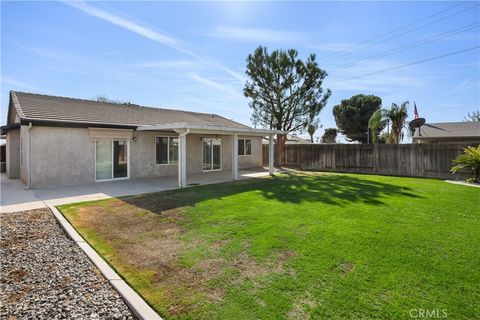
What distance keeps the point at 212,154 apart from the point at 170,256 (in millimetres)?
13367

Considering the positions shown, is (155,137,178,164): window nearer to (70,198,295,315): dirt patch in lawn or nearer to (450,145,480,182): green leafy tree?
(70,198,295,315): dirt patch in lawn

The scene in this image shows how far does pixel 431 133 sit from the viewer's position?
25078mm

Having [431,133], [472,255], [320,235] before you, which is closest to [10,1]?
[320,235]

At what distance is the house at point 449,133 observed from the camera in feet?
75.9

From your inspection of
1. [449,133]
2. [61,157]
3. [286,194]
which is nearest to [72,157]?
[61,157]

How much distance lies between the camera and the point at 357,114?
40.5 metres

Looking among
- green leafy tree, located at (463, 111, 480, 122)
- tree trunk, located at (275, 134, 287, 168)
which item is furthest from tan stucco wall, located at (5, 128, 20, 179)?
green leafy tree, located at (463, 111, 480, 122)

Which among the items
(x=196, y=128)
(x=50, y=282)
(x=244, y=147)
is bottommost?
(x=50, y=282)

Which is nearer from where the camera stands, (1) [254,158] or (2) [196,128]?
(2) [196,128]

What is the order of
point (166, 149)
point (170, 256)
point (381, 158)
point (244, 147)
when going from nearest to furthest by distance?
point (170, 256) → point (166, 149) → point (381, 158) → point (244, 147)

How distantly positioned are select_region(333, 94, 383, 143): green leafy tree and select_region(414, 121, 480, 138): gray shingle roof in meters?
13.0

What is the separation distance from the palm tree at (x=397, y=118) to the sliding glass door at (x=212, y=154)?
12.7 meters

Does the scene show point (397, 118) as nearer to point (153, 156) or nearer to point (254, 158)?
point (254, 158)

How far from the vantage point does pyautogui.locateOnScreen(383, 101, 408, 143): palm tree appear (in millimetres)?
20016
